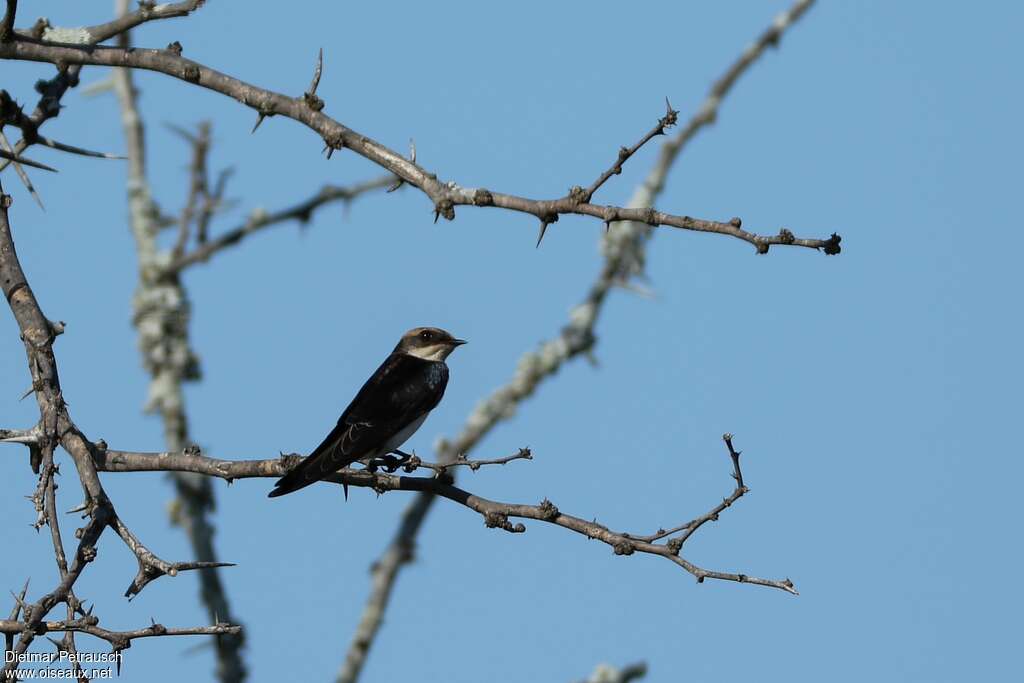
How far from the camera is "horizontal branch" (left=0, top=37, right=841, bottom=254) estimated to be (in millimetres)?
6766

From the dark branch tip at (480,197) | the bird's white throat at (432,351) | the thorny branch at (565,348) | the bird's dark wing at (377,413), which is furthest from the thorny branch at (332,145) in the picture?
the thorny branch at (565,348)

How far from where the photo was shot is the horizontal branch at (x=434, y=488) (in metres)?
7.05

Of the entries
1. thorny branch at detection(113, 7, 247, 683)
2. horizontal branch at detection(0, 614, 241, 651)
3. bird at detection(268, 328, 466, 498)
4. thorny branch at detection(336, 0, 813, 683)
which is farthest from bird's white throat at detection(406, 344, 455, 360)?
horizontal branch at detection(0, 614, 241, 651)

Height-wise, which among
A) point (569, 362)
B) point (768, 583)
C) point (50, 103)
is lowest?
point (768, 583)

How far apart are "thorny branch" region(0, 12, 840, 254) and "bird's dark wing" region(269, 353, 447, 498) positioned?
6.58 ft

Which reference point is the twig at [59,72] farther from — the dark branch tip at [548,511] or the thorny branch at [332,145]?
the dark branch tip at [548,511]

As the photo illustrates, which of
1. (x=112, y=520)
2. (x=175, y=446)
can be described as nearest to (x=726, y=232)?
(x=112, y=520)

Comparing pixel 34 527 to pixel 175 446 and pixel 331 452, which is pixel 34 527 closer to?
pixel 331 452

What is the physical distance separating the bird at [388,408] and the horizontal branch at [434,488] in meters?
0.22

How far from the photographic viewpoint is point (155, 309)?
1847cm

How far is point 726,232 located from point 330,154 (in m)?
2.45

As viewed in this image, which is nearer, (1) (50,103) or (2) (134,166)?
(1) (50,103)

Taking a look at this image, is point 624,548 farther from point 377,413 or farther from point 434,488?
point 377,413

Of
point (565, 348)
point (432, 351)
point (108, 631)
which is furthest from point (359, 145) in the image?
point (565, 348)
